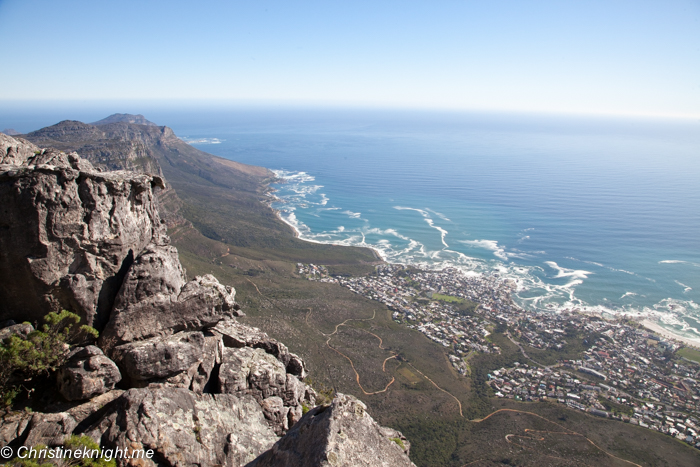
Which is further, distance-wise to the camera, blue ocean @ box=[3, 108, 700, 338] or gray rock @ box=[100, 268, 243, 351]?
blue ocean @ box=[3, 108, 700, 338]

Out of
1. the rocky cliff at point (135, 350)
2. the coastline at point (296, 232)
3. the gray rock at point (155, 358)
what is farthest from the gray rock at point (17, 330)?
the coastline at point (296, 232)

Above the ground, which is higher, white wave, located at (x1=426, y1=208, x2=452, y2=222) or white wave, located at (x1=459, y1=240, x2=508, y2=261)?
white wave, located at (x1=426, y1=208, x2=452, y2=222)

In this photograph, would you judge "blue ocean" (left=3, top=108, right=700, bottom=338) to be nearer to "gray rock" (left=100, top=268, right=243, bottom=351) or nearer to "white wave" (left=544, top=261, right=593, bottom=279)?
"white wave" (left=544, top=261, right=593, bottom=279)

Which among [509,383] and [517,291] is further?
[517,291]

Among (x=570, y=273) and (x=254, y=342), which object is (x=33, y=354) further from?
(x=570, y=273)

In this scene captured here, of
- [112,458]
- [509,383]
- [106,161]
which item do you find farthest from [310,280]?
[112,458]

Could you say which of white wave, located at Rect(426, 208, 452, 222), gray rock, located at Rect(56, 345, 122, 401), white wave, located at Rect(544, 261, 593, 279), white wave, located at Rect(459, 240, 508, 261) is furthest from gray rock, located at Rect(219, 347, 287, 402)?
white wave, located at Rect(426, 208, 452, 222)

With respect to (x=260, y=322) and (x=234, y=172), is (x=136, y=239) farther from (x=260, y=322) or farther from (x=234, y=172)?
(x=234, y=172)

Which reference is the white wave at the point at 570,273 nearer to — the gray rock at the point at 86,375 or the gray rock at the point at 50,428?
the gray rock at the point at 86,375
